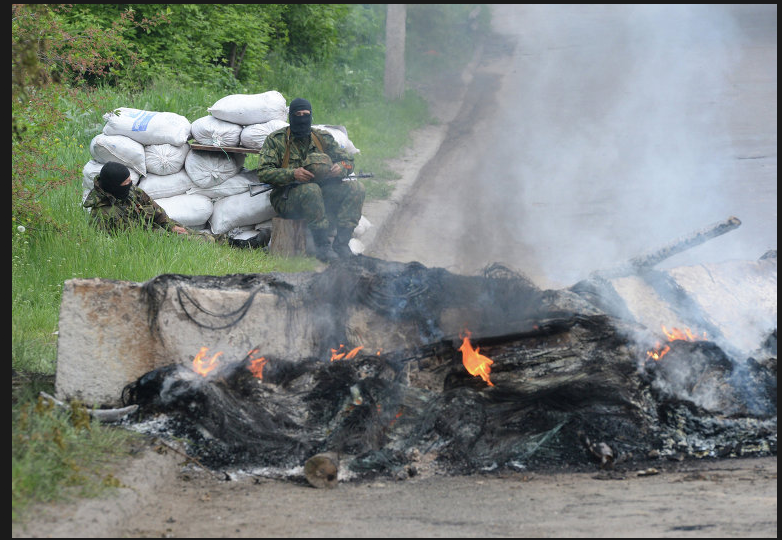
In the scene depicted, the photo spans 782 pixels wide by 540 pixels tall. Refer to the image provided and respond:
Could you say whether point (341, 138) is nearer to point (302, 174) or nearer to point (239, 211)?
point (302, 174)

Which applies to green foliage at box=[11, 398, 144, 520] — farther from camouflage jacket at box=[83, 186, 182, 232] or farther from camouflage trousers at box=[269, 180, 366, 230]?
camouflage trousers at box=[269, 180, 366, 230]

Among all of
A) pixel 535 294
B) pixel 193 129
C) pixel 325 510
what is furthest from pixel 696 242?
pixel 193 129

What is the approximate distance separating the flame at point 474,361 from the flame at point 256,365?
119 centimetres

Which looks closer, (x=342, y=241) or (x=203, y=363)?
(x=203, y=363)

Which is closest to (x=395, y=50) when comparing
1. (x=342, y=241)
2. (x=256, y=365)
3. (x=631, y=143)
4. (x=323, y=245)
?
(x=631, y=143)

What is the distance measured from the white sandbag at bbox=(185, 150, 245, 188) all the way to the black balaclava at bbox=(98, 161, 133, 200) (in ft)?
3.06

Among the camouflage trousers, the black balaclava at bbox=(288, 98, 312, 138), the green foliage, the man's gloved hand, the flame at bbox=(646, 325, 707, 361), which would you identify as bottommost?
the green foliage

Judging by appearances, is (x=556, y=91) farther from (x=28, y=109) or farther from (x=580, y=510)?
(x=580, y=510)

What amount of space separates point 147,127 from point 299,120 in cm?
143

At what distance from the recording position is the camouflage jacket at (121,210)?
22.0 ft

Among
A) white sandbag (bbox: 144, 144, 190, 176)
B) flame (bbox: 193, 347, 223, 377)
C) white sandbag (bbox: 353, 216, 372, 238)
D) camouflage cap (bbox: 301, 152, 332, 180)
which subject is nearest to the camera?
flame (bbox: 193, 347, 223, 377)

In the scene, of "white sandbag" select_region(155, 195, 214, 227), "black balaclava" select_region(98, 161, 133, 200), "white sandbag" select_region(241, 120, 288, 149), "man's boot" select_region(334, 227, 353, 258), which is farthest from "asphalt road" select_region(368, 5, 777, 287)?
"black balaclava" select_region(98, 161, 133, 200)

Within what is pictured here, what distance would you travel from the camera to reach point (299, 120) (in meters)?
7.30

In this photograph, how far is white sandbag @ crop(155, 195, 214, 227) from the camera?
743cm
